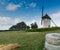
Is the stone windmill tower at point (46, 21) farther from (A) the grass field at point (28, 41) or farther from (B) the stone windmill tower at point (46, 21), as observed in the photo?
(A) the grass field at point (28, 41)

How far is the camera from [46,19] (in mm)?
37250

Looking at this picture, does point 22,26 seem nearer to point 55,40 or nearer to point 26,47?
point 26,47

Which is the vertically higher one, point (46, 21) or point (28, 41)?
point (46, 21)

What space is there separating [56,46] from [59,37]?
46 cm

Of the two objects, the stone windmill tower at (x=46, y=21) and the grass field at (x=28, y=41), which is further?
the stone windmill tower at (x=46, y=21)

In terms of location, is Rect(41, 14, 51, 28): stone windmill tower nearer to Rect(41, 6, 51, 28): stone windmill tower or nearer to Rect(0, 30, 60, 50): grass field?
Rect(41, 6, 51, 28): stone windmill tower

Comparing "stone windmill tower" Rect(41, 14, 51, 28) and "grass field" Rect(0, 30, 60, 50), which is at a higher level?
"stone windmill tower" Rect(41, 14, 51, 28)

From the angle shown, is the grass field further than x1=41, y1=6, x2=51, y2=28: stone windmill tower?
No

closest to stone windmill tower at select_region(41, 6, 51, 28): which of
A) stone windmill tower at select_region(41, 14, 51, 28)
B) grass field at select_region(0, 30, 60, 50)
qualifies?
stone windmill tower at select_region(41, 14, 51, 28)

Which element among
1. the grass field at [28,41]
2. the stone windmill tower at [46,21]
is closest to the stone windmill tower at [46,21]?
the stone windmill tower at [46,21]

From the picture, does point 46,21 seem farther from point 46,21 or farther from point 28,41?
point 28,41

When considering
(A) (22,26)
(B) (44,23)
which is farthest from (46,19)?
(A) (22,26)

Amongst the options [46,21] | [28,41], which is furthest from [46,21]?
[28,41]

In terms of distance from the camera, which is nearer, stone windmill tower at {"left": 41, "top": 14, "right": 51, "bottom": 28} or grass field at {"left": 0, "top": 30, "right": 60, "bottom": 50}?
grass field at {"left": 0, "top": 30, "right": 60, "bottom": 50}
